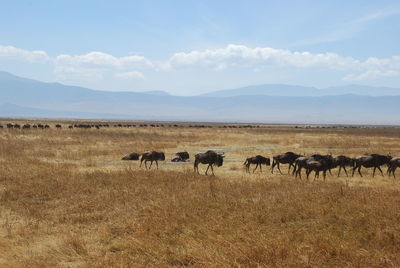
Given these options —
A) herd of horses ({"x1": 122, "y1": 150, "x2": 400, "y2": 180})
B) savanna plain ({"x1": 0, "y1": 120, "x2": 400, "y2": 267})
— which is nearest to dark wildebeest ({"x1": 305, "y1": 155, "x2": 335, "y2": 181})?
herd of horses ({"x1": 122, "y1": 150, "x2": 400, "y2": 180})

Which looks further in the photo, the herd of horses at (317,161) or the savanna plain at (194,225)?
the herd of horses at (317,161)

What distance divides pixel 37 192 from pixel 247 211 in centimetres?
767

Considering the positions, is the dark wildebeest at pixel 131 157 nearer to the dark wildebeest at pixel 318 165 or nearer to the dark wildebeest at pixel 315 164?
the dark wildebeest at pixel 315 164

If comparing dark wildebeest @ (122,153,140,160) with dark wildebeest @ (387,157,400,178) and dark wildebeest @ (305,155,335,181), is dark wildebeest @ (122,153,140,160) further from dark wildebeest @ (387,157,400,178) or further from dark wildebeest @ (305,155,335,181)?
dark wildebeest @ (387,157,400,178)

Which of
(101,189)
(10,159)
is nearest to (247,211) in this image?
(101,189)

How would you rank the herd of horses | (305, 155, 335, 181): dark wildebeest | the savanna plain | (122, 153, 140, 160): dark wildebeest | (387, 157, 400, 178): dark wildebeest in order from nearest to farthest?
the savanna plain → (305, 155, 335, 181): dark wildebeest → the herd of horses → (387, 157, 400, 178): dark wildebeest → (122, 153, 140, 160): dark wildebeest

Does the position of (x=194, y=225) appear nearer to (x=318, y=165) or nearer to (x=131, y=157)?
(x=318, y=165)

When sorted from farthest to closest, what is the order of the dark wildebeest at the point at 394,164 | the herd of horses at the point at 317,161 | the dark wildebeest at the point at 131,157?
1. the dark wildebeest at the point at 131,157
2. the dark wildebeest at the point at 394,164
3. the herd of horses at the point at 317,161

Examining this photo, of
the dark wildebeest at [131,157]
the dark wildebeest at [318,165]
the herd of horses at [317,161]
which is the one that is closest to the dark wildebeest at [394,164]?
the herd of horses at [317,161]

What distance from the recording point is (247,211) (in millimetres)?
10734

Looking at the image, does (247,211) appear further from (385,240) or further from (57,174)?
(57,174)

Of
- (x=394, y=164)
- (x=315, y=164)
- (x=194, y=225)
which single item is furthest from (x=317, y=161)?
(x=194, y=225)

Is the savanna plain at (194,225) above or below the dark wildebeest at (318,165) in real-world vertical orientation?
below

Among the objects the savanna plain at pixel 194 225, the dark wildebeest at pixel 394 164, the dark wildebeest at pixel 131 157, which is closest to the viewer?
the savanna plain at pixel 194 225
